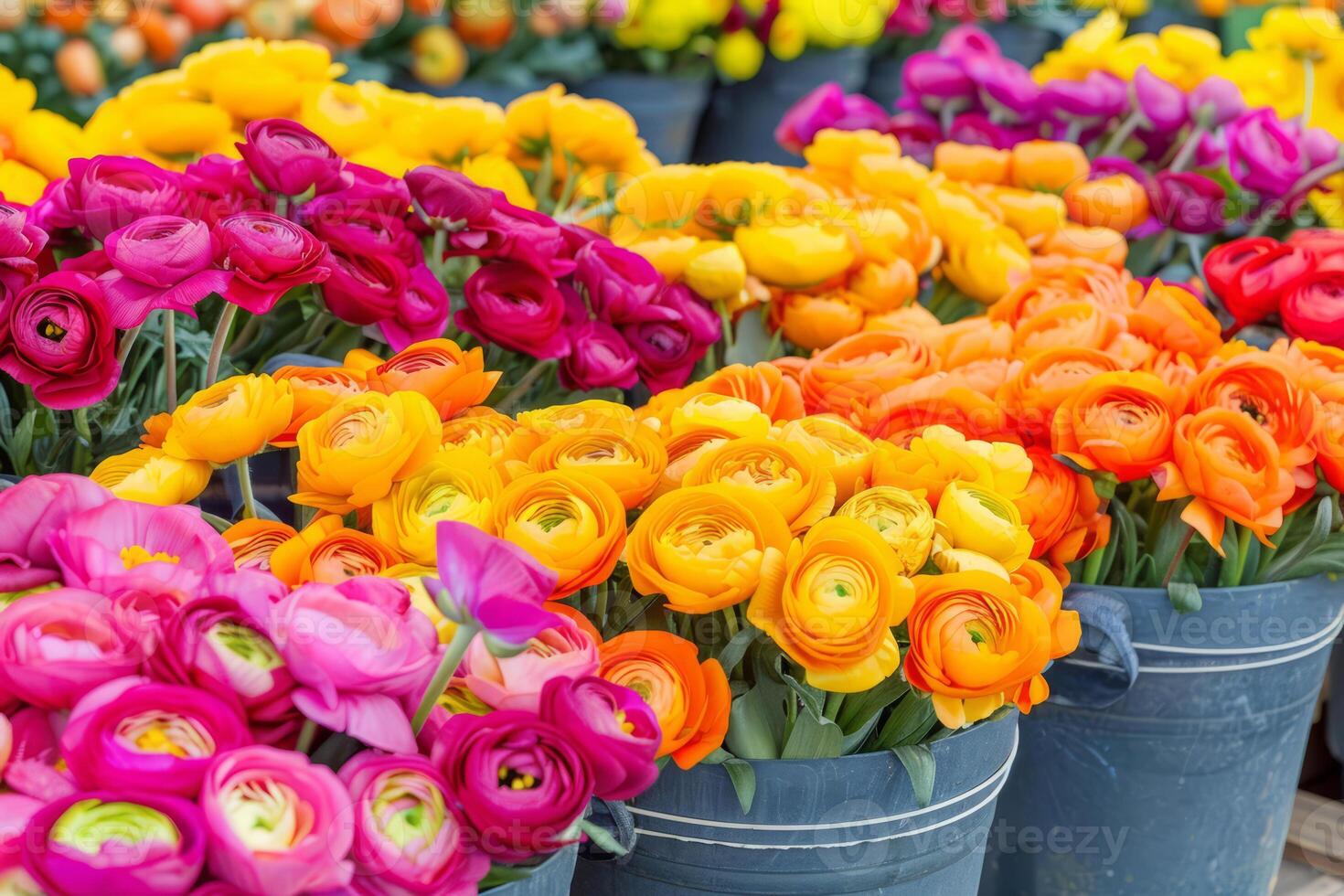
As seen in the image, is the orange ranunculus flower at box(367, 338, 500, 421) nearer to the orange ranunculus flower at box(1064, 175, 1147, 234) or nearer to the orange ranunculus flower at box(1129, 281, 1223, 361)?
the orange ranunculus flower at box(1129, 281, 1223, 361)

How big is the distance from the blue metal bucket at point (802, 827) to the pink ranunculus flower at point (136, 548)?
0.74 ft

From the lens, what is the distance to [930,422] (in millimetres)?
822

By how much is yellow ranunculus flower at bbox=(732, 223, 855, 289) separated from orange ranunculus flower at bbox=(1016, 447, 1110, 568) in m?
0.26

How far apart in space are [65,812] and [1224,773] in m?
0.75

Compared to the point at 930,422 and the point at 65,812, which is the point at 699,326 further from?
the point at 65,812

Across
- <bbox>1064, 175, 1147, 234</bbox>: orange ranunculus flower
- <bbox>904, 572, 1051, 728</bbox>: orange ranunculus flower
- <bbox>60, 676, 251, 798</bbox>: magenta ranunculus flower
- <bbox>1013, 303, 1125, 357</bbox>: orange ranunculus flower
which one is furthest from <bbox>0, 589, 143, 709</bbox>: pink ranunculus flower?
<bbox>1064, 175, 1147, 234</bbox>: orange ranunculus flower

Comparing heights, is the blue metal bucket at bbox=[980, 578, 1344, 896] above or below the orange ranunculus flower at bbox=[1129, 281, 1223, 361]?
below

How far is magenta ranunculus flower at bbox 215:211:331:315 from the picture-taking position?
26.6 inches

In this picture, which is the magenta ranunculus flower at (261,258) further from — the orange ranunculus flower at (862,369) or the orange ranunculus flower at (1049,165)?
the orange ranunculus flower at (1049,165)

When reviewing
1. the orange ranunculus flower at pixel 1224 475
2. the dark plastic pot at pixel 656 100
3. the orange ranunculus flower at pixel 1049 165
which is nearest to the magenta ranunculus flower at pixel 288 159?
the orange ranunculus flower at pixel 1224 475

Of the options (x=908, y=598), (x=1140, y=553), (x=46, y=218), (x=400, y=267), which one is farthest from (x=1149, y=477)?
(x=46, y=218)

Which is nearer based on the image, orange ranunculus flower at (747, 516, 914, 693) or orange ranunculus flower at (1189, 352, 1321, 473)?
orange ranunculus flower at (747, 516, 914, 693)

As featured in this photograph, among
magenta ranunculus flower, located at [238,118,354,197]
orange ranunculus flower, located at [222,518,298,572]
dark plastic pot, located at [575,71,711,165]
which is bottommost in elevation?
dark plastic pot, located at [575,71,711,165]

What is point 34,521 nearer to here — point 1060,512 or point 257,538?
point 257,538
